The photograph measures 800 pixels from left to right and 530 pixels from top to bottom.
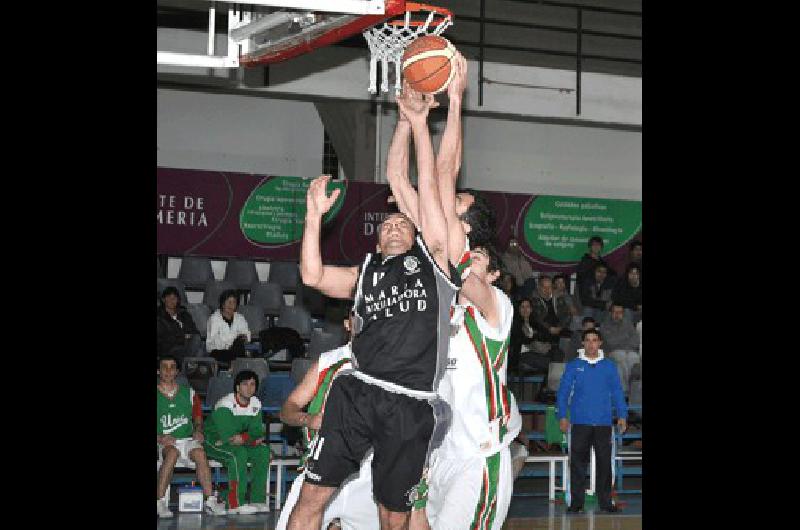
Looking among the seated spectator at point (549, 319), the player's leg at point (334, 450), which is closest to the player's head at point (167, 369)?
the seated spectator at point (549, 319)

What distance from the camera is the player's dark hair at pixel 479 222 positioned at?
6.49 metres

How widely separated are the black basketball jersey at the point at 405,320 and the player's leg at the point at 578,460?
6.60 metres

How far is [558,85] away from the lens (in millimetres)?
14688

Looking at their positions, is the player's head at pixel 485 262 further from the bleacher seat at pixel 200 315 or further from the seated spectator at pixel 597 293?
the seated spectator at pixel 597 293

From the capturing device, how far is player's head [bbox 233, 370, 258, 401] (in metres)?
11.3

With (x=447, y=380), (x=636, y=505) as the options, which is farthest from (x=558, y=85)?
(x=447, y=380)

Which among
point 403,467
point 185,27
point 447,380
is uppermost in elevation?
point 185,27

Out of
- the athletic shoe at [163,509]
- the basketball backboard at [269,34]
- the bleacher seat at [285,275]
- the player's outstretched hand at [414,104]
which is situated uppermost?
the basketball backboard at [269,34]

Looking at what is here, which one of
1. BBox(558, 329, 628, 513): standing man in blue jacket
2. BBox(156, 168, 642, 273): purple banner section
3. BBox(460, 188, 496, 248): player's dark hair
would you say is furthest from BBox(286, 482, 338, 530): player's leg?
BBox(156, 168, 642, 273): purple banner section

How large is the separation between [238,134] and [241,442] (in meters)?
6.38
